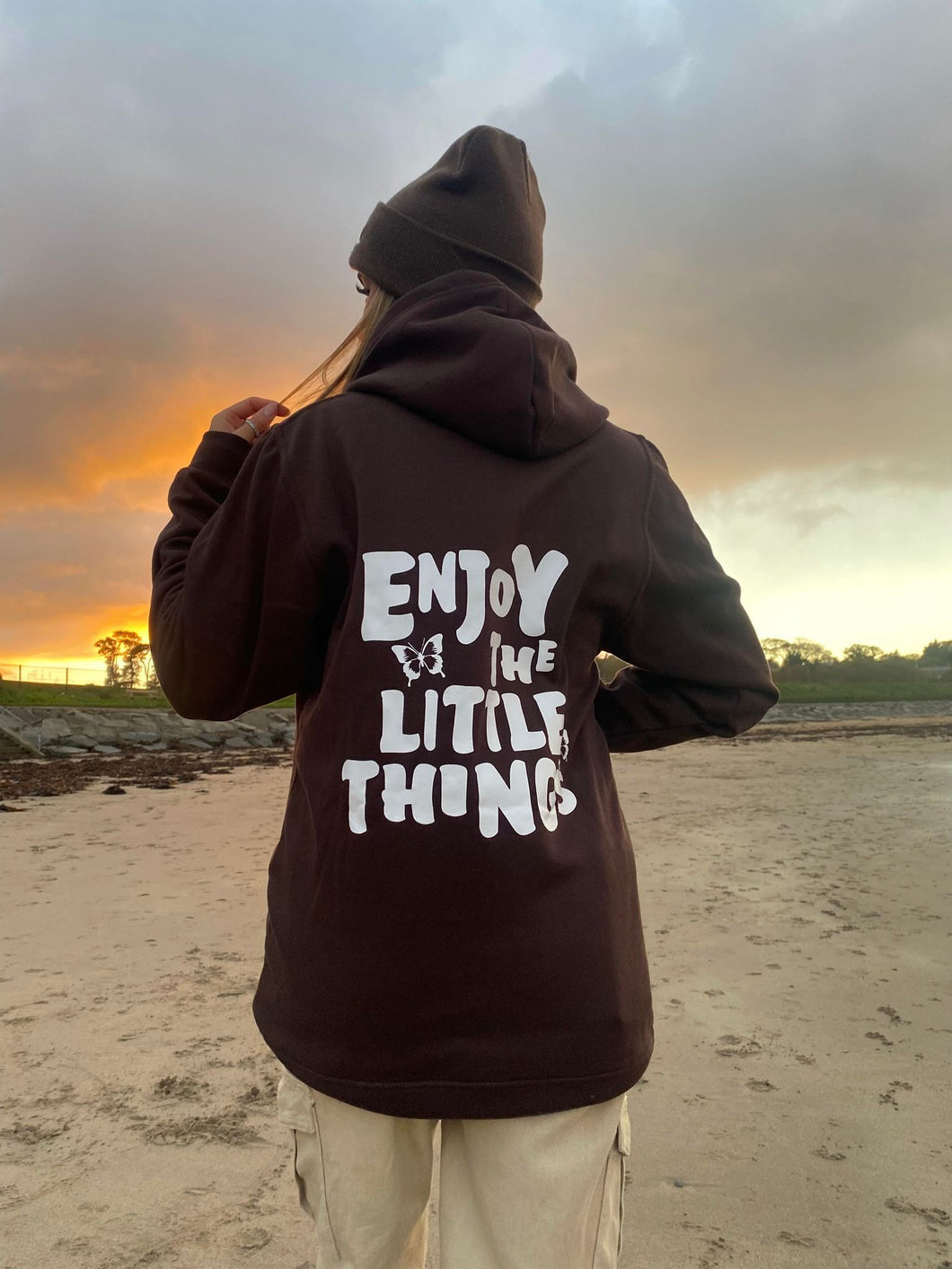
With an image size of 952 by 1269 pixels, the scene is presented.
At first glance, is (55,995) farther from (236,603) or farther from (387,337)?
(387,337)

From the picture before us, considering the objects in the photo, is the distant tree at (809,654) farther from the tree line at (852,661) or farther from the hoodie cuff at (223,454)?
the hoodie cuff at (223,454)

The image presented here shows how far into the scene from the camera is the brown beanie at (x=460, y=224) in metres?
1.25

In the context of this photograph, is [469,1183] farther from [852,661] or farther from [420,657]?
[852,661]

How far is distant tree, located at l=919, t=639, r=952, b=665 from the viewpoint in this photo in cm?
6594

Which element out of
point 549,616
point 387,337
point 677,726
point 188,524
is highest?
point 387,337

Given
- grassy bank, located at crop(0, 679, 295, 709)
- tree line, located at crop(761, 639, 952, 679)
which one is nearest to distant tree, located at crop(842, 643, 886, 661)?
tree line, located at crop(761, 639, 952, 679)

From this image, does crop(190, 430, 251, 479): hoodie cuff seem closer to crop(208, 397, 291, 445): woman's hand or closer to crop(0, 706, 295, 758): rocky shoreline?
crop(208, 397, 291, 445): woman's hand

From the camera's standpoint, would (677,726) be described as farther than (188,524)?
Yes

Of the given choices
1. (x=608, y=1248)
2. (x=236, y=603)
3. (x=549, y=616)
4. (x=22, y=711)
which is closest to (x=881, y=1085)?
(x=608, y=1248)

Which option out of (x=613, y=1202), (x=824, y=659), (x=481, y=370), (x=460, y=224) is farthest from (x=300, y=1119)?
(x=824, y=659)

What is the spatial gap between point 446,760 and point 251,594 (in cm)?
33

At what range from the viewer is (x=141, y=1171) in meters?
2.29

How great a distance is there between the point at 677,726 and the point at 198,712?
718 millimetres

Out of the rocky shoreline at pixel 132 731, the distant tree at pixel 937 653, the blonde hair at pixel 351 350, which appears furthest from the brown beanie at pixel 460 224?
the distant tree at pixel 937 653
